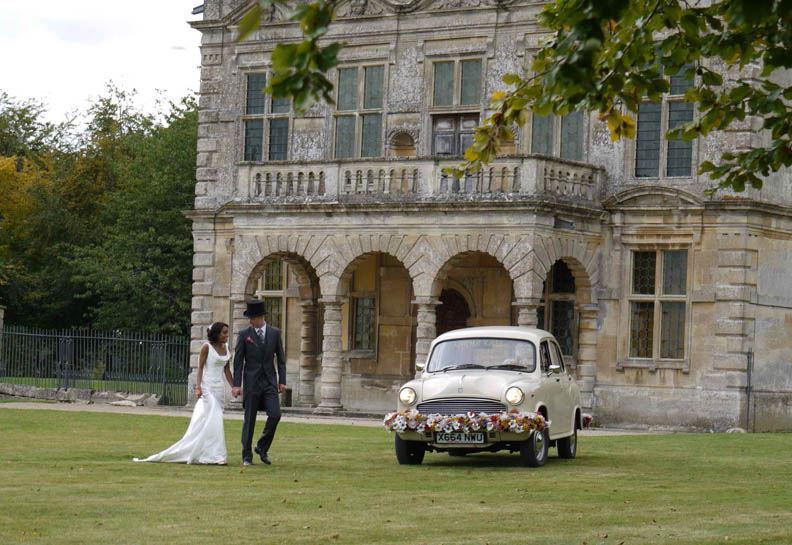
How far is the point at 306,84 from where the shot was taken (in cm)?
779

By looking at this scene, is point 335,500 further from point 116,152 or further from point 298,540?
→ point 116,152

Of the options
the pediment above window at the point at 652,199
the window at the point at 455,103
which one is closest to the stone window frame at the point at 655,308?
the pediment above window at the point at 652,199

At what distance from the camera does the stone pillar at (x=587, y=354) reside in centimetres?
3334

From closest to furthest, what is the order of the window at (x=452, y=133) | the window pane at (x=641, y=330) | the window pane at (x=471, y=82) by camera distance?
the window pane at (x=641, y=330), the window pane at (x=471, y=82), the window at (x=452, y=133)

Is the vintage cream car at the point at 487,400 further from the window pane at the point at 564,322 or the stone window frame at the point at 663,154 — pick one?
the window pane at the point at 564,322

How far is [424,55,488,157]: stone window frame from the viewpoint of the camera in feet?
114

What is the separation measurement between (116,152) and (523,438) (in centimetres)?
4293

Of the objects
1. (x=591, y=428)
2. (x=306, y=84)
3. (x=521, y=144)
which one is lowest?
(x=591, y=428)

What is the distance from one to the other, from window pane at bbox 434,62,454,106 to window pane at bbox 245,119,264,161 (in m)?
4.20

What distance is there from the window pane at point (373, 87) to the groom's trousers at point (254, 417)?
1647cm

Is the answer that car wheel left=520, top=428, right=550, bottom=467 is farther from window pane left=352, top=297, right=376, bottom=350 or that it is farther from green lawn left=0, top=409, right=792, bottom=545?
window pane left=352, top=297, right=376, bottom=350

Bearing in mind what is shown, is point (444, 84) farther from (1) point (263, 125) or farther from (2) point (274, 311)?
(2) point (274, 311)

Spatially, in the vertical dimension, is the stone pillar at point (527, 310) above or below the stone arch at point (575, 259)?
below

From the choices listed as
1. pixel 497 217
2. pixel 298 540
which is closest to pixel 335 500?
pixel 298 540
